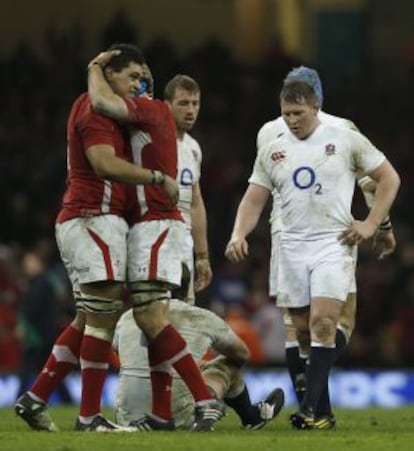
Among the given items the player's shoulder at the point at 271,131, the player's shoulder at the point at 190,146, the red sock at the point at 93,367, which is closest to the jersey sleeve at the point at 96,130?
the red sock at the point at 93,367

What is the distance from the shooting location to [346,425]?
44.6 feet

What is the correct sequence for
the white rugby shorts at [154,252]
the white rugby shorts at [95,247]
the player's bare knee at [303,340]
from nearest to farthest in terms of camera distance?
1. the white rugby shorts at [95,247]
2. the white rugby shorts at [154,252]
3. the player's bare knee at [303,340]

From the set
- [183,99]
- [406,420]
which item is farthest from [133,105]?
[406,420]

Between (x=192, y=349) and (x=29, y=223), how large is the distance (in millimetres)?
12987

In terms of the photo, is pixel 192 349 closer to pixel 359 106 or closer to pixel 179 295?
pixel 179 295

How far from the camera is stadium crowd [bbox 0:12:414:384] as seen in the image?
2341 cm

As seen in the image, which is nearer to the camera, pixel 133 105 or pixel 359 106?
pixel 133 105

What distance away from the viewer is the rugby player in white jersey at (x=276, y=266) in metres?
12.8

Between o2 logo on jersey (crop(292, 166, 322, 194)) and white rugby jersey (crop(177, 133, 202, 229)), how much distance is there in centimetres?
198

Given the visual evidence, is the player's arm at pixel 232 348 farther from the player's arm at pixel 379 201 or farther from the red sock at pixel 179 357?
the player's arm at pixel 379 201

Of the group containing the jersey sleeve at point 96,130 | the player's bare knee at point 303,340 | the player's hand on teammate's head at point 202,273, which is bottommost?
the player's bare knee at point 303,340

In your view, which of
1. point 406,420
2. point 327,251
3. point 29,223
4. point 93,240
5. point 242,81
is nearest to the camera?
point 93,240

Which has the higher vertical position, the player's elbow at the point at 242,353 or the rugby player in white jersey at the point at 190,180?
the rugby player in white jersey at the point at 190,180

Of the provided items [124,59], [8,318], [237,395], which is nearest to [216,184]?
[8,318]
